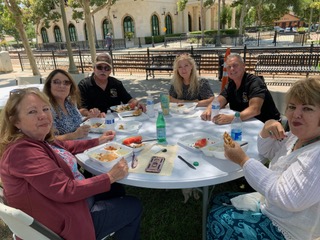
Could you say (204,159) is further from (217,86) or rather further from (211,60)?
(211,60)

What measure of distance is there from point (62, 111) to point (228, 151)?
1800mm

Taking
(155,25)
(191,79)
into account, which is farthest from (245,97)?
(155,25)

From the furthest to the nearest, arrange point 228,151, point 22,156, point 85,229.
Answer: point 228,151, point 85,229, point 22,156

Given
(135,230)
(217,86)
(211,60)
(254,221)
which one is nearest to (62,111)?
(135,230)

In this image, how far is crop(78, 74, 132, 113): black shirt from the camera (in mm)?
3561

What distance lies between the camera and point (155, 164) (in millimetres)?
1825

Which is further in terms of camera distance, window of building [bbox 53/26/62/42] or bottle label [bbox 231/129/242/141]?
window of building [bbox 53/26/62/42]

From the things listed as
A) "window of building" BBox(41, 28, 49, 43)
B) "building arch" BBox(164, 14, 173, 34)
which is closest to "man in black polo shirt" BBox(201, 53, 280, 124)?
"building arch" BBox(164, 14, 173, 34)

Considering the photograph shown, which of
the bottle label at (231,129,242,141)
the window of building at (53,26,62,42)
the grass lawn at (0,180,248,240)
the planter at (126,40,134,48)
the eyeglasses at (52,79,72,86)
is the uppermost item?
the window of building at (53,26,62,42)

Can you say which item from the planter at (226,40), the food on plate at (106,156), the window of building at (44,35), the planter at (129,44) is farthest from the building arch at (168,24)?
the food on plate at (106,156)

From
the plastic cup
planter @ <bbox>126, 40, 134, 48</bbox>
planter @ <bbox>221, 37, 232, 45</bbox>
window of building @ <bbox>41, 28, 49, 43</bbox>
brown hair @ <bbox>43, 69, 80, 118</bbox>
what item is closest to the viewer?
brown hair @ <bbox>43, 69, 80, 118</bbox>

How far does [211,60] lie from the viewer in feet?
31.7

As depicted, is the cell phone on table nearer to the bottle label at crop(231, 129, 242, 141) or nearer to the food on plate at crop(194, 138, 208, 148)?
the food on plate at crop(194, 138, 208, 148)

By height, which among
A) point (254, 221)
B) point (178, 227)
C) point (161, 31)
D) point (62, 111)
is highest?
point (161, 31)
